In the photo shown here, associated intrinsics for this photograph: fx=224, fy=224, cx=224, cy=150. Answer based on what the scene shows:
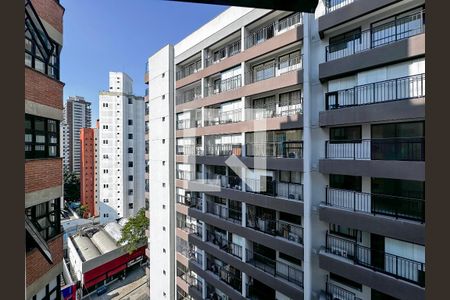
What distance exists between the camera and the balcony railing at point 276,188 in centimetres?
582

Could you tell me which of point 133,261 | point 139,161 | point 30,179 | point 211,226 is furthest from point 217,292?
point 139,161

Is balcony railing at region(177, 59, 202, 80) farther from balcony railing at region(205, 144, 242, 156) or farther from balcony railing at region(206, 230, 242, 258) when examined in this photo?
balcony railing at region(206, 230, 242, 258)

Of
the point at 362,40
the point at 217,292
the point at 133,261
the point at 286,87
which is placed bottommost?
the point at 133,261

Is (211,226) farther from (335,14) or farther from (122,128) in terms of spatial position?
(122,128)

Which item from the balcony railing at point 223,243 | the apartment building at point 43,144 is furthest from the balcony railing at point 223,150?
the apartment building at point 43,144

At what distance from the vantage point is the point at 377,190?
460cm

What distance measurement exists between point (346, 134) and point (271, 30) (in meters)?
3.84

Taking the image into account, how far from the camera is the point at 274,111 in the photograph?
659cm

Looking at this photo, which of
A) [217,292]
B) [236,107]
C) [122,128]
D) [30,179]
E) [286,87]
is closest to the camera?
[30,179]

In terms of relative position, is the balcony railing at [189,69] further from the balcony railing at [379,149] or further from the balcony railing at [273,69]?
the balcony railing at [379,149]

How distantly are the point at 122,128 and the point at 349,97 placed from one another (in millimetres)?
20704

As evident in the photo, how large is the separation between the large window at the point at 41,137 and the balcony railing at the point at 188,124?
5.23 m

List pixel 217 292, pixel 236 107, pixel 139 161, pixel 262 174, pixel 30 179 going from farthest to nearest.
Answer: pixel 139 161 → pixel 217 292 → pixel 236 107 → pixel 262 174 → pixel 30 179

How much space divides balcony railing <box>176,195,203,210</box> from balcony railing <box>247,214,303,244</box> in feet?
8.77
